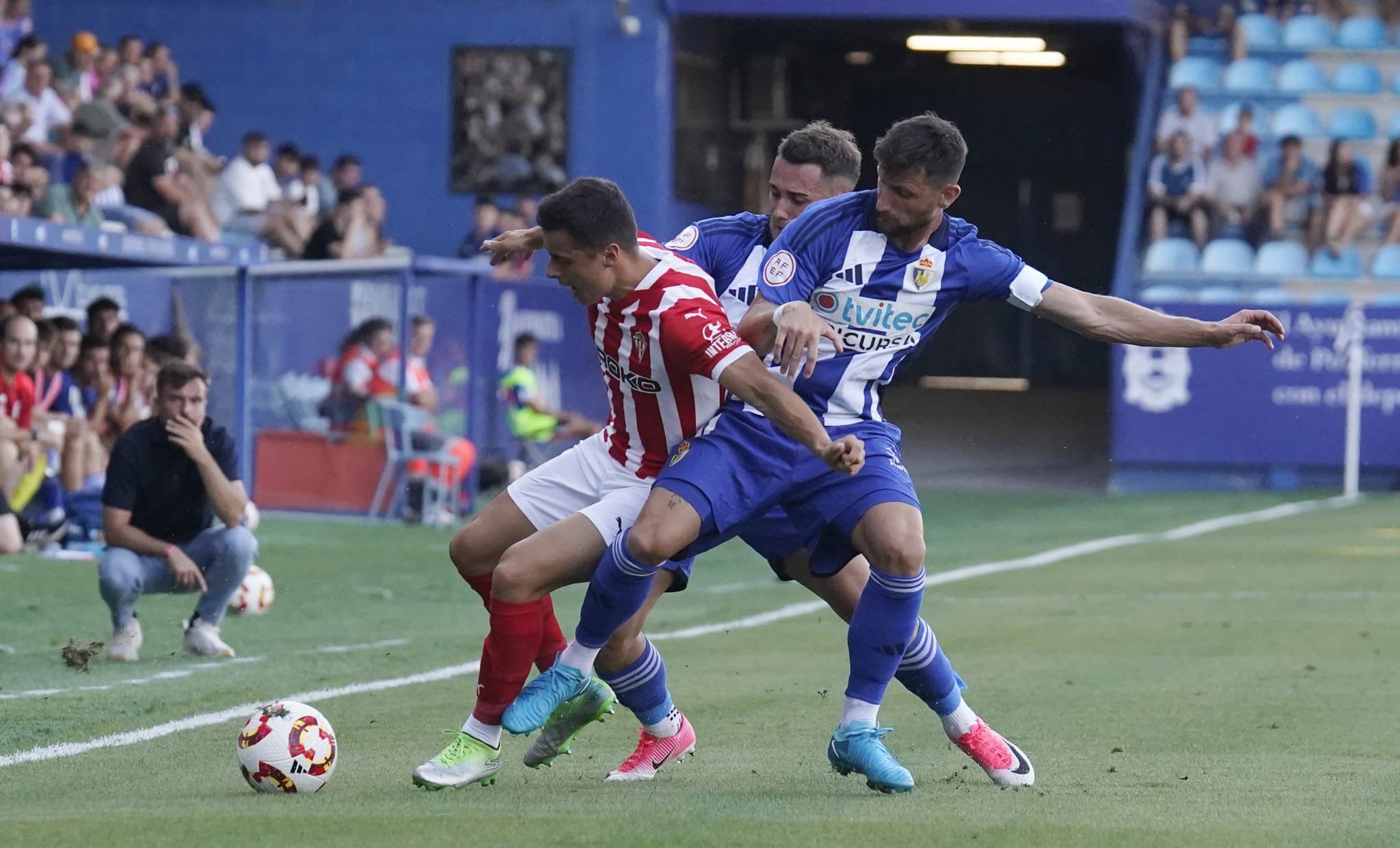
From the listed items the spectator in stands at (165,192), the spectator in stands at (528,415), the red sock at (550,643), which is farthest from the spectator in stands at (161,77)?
the red sock at (550,643)

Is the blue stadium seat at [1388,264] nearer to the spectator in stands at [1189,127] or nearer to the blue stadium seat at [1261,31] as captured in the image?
the spectator in stands at [1189,127]

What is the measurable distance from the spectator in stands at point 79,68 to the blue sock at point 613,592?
15.4m

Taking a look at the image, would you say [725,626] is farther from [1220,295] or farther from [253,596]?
[1220,295]

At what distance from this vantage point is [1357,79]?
2658 centimetres

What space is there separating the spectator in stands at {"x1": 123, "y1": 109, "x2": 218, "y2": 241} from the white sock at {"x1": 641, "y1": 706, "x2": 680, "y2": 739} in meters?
13.2

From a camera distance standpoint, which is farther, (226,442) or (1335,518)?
(1335,518)

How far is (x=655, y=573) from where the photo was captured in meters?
5.79

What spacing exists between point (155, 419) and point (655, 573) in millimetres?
4216

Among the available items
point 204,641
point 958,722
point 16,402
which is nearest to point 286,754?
point 958,722

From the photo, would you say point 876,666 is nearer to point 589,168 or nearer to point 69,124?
point 69,124

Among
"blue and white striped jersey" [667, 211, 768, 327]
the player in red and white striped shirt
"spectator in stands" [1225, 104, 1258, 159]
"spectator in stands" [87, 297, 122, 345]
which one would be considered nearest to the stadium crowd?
"spectator in stands" [87, 297, 122, 345]

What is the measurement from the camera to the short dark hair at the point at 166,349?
1273 cm

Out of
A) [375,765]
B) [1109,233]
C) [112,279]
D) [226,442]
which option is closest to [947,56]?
[1109,233]

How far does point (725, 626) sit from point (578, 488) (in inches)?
196
